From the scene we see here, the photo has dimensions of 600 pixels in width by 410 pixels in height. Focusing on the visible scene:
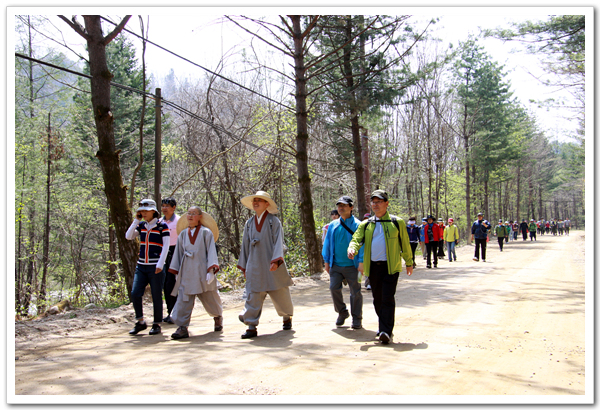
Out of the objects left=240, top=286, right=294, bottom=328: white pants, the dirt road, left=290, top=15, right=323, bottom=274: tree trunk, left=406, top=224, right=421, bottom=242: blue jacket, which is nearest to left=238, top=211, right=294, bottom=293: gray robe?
left=240, top=286, right=294, bottom=328: white pants

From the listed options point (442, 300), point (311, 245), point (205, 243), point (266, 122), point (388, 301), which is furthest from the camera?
point (266, 122)

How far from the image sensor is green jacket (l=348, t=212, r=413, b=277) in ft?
18.4

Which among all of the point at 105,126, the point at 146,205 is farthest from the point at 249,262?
the point at 105,126

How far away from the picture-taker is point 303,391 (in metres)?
3.87

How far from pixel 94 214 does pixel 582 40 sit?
2398 centimetres

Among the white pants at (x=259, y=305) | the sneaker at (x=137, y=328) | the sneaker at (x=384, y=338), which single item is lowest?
the sneaker at (x=137, y=328)

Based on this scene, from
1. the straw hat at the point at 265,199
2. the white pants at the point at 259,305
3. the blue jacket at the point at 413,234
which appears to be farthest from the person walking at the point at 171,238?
the blue jacket at the point at 413,234

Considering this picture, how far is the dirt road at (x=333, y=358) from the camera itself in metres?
3.96

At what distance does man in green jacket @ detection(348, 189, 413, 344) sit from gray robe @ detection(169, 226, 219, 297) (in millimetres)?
2171

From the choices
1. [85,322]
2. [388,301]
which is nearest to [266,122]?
[85,322]

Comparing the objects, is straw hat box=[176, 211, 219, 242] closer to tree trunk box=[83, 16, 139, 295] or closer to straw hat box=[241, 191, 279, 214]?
straw hat box=[241, 191, 279, 214]

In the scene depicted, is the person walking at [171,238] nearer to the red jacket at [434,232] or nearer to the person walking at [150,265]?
the person walking at [150,265]

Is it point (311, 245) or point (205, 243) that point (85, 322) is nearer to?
point (205, 243)

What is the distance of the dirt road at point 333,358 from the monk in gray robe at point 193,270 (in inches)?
15.5
